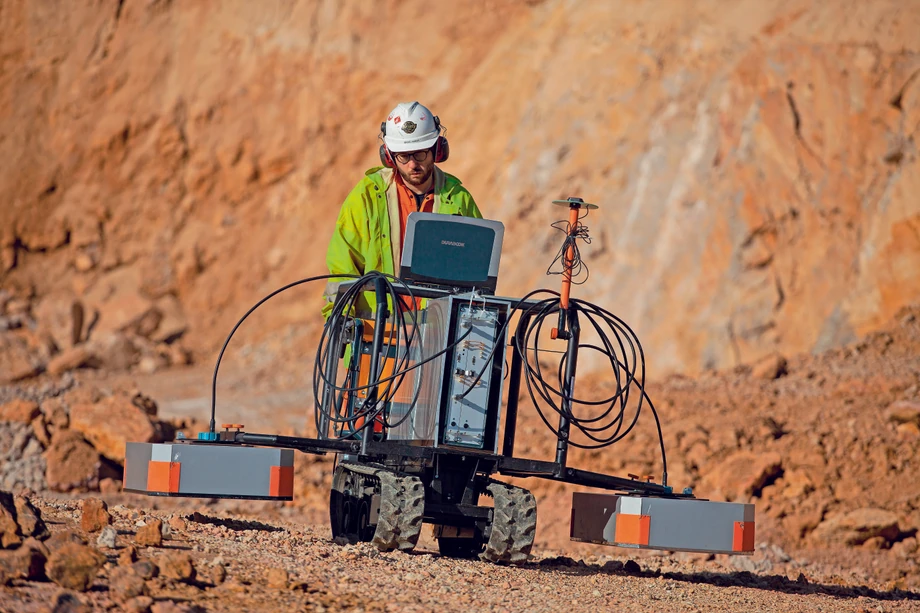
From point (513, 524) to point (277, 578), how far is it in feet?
4.96

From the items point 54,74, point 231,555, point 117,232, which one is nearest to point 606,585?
point 231,555

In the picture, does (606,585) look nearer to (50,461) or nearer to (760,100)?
(50,461)

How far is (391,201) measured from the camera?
6.61 m

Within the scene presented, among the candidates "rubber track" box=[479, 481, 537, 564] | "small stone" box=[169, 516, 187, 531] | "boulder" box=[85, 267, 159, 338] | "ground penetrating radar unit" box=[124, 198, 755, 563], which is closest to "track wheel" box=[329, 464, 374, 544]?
"ground penetrating radar unit" box=[124, 198, 755, 563]

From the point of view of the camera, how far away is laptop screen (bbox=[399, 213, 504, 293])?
236 inches

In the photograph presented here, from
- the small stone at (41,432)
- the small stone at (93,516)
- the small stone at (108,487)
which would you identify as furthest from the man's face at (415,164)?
the small stone at (41,432)

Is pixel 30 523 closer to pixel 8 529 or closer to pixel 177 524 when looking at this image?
pixel 8 529

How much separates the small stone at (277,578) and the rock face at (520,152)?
11.6 metres

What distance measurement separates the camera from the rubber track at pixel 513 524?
584 cm

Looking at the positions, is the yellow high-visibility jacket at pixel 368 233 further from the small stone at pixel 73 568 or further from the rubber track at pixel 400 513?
the small stone at pixel 73 568

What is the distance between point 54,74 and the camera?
2327cm

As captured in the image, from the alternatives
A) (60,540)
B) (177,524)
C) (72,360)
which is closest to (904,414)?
(177,524)

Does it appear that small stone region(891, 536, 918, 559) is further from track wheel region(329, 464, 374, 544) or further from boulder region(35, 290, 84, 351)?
boulder region(35, 290, 84, 351)

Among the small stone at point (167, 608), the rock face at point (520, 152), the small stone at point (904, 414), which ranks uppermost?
the rock face at point (520, 152)
